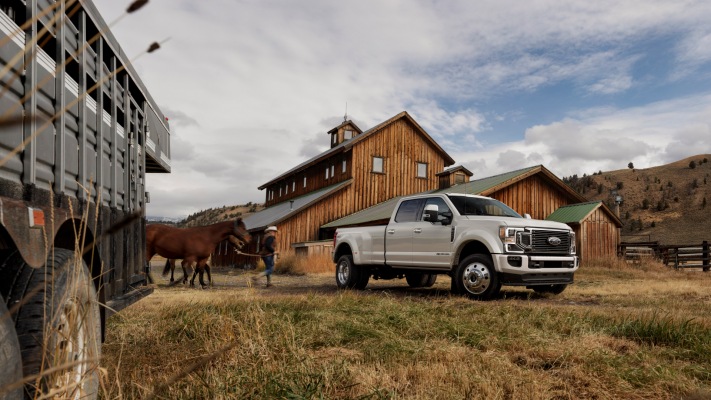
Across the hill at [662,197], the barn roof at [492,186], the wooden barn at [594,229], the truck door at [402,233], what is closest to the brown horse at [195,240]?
the truck door at [402,233]

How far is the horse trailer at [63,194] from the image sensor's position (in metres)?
2.33

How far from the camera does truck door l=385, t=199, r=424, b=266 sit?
1269 centimetres

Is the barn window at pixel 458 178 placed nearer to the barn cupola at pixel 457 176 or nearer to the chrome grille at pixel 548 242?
the barn cupola at pixel 457 176

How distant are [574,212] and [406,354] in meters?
24.4

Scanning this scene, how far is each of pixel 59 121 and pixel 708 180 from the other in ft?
244

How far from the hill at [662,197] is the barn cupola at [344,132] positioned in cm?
2489

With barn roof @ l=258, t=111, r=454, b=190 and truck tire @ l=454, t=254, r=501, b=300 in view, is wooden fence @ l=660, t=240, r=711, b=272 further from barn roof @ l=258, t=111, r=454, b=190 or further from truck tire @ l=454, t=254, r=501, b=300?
truck tire @ l=454, t=254, r=501, b=300

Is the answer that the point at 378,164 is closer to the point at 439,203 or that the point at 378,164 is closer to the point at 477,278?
the point at 439,203

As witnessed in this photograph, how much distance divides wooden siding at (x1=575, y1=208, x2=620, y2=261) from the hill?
20.9 meters

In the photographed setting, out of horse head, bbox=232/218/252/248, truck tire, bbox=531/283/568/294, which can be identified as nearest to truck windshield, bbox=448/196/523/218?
truck tire, bbox=531/283/568/294

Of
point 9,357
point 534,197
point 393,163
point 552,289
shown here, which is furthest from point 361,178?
point 9,357

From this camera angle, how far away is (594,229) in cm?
2627

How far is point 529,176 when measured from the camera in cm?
2733

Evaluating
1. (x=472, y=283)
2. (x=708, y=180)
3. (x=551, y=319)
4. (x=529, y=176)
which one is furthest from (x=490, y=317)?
(x=708, y=180)
